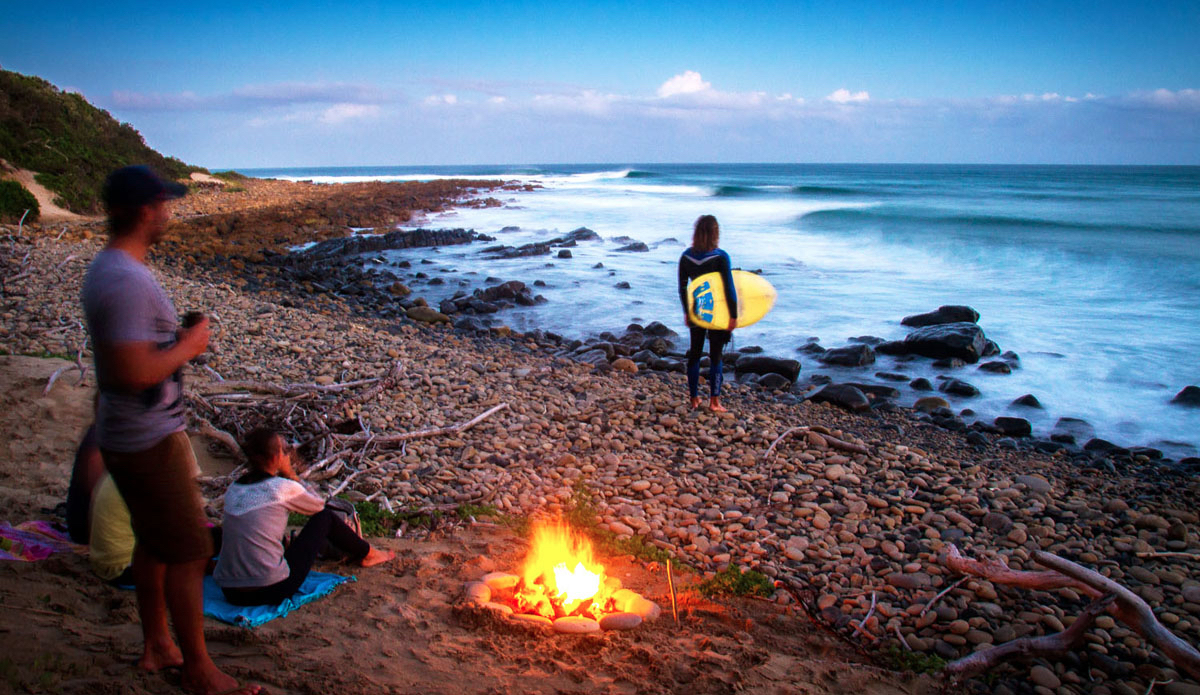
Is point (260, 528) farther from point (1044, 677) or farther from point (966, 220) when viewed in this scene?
point (966, 220)

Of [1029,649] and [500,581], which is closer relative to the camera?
[1029,649]

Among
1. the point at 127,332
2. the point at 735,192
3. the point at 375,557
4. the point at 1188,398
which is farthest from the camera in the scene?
the point at 735,192

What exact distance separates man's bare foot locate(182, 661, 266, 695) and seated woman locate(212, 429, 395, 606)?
0.78 m

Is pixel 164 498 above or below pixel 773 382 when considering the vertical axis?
above

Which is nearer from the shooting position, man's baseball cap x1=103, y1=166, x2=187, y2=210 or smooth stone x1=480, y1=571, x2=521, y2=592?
man's baseball cap x1=103, y1=166, x2=187, y2=210

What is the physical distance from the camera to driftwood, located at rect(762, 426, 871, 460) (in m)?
6.07

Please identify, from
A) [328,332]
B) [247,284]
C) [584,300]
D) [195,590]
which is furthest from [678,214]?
[195,590]

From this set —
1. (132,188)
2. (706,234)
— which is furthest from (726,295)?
(132,188)

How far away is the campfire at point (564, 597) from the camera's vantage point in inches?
134

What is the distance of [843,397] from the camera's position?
847 cm

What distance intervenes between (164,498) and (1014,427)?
8609 mm

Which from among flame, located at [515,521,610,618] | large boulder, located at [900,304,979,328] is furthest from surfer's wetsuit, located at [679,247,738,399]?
large boulder, located at [900,304,979,328]

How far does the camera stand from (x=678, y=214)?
36.7 m

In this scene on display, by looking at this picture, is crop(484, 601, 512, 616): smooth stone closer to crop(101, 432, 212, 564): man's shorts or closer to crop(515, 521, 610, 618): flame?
crop(515, 521, 610, 618): flame
